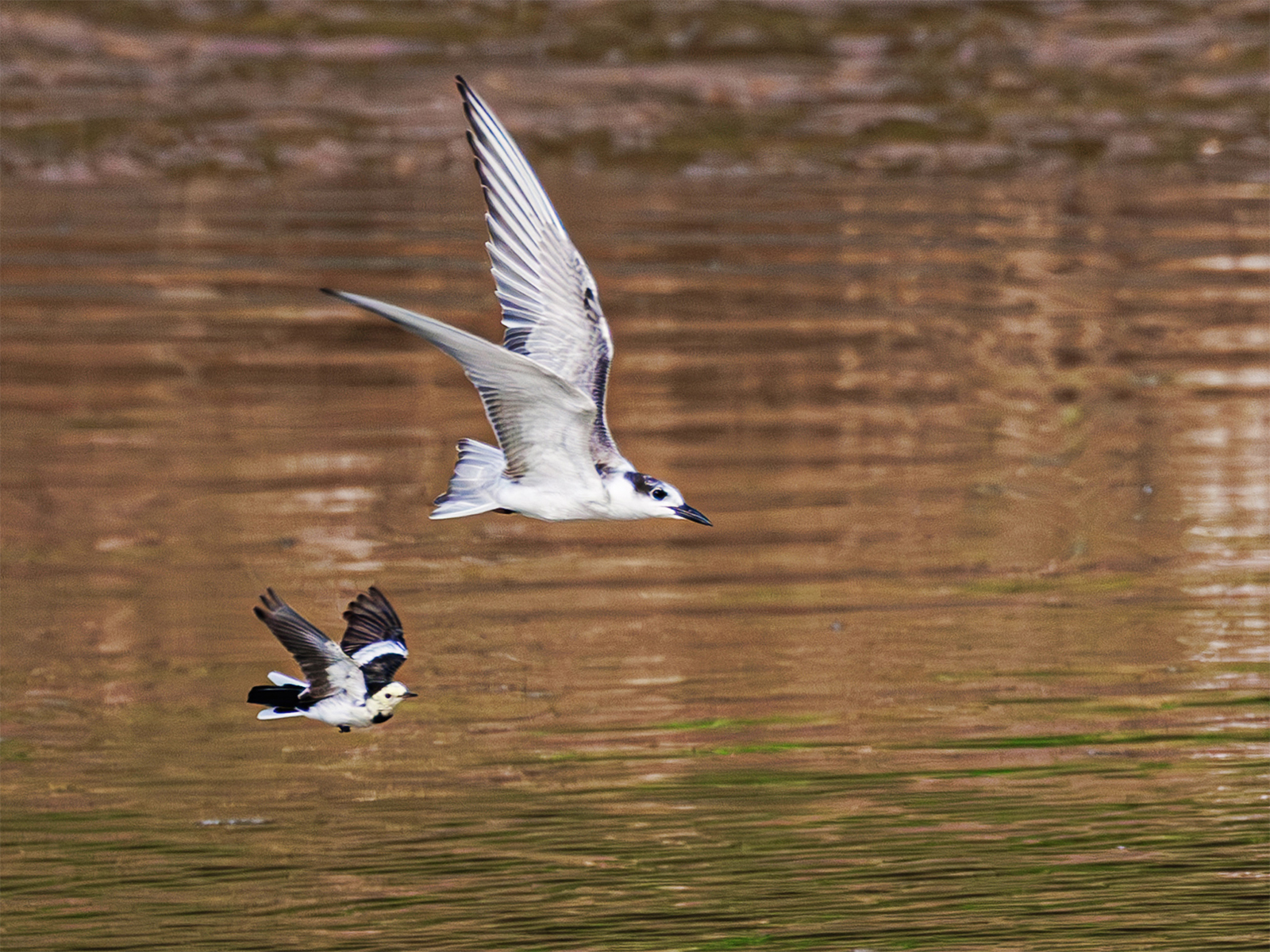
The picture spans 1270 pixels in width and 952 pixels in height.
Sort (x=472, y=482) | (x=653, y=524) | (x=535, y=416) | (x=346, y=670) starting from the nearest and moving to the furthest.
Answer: (x=535, y=416) → (x=346, y=670) → (x=472, y=482) → (x=653, y=524)

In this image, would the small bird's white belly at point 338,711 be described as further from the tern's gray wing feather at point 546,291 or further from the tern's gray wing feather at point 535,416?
the tern's gray wing feather at point 546,291

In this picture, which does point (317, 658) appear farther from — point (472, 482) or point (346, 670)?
point (472, 482)

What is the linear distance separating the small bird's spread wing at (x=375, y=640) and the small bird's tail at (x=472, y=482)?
37 centimetres

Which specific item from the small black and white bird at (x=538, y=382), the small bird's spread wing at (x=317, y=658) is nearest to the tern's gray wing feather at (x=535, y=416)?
the small black and white bird at (x=538, y=382)

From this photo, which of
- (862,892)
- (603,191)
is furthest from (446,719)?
Answer: (603,191)

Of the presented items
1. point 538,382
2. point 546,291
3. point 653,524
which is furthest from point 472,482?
point 653,524

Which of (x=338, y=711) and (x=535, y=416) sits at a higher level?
(x=535, y=416)

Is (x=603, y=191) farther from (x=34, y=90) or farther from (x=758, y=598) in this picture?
(x=758, y=598)

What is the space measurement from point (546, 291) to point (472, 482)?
2.29ft

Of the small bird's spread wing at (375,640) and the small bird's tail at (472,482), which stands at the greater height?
the small bird's tail at (472,482)

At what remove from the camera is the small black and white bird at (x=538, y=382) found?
6.68 meters

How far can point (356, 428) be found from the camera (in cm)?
1512

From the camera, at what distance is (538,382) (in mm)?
6559

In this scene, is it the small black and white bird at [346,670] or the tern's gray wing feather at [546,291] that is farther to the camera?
the tern's gray wing feather at [546,291]
